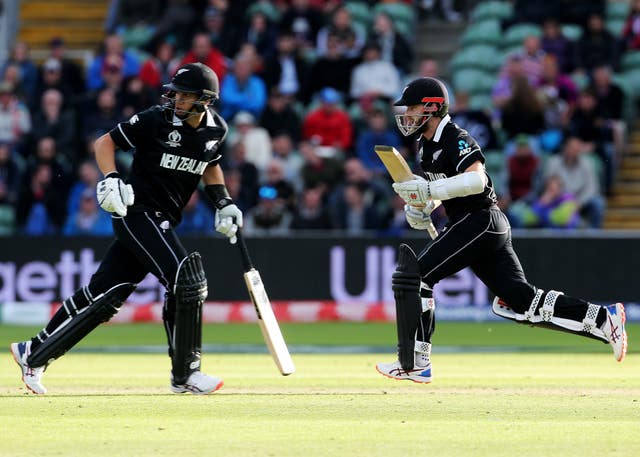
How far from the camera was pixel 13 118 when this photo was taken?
56.7ft

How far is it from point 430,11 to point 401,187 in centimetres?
1132

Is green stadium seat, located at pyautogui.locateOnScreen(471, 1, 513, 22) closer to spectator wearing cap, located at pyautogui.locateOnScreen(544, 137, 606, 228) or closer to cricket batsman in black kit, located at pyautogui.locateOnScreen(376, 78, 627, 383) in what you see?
spectator wearing cap, located at pyautogui.locateOnScreen(544, 137, 606, 228)

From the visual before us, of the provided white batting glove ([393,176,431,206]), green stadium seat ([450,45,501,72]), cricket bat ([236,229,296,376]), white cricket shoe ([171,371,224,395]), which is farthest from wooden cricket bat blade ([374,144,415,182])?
green stadium seat ([450,45,501,72])

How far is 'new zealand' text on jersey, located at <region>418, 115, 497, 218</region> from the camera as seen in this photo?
7.99m

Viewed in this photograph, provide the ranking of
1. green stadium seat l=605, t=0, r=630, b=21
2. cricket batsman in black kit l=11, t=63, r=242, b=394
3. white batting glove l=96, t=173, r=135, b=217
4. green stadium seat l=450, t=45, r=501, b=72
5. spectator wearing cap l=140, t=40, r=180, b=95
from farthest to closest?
green stadium seat l=605, t=0, r=630, b=21 < spectator wearing cap l=140, t=40, r=180, b=95 < green stadium seat l=450, t=45, r=501, b=72 < cricket batsman in black kit l=11, t=63, r=242, b=394 < white batting glove l=96, t=173, r=135, b=217

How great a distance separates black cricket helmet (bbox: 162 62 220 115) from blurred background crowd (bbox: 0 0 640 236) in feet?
23.4

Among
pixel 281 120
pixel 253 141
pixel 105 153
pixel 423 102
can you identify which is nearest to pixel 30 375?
pixel 105 153

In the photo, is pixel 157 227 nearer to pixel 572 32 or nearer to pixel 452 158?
pixel 452 158

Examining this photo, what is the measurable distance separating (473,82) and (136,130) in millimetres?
9852

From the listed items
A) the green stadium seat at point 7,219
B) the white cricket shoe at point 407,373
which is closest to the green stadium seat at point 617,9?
the green stadium seat at point 7,219

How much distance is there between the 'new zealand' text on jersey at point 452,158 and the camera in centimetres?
799

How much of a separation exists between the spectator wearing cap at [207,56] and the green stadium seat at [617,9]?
5.01m

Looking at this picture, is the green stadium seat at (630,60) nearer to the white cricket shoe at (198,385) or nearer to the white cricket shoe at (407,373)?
the white cricket shoe at (407,373)

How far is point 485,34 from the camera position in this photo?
17.4 m
